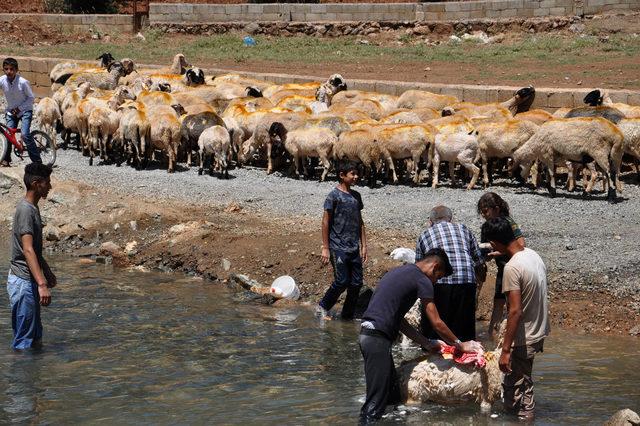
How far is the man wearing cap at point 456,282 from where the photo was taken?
28.3 feet

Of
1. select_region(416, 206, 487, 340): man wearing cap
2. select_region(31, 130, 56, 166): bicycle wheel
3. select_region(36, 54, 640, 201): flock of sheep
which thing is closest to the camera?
select_region(416, 206, 487, 340): man wearing cap

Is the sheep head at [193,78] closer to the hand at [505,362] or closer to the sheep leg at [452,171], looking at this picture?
the sheep leg at [452,171]

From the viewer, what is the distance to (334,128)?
746 inches

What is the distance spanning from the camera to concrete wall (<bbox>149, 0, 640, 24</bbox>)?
33.9 meters

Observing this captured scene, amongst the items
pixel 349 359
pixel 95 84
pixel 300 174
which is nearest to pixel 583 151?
pixel 300 174

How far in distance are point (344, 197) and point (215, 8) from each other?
29.8 m

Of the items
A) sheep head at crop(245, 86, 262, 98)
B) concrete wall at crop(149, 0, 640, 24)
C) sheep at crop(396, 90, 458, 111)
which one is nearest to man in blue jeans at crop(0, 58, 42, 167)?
sheep head at crop(245, 86, 262, 98)

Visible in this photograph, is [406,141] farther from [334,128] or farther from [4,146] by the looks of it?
[4,146]

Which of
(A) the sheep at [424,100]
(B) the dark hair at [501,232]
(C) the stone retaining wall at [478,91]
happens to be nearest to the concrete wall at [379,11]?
(C) the stone retaining wall at [478,91]

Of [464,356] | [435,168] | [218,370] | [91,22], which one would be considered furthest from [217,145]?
[91,22]

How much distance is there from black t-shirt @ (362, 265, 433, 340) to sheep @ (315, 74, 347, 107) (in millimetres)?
14952

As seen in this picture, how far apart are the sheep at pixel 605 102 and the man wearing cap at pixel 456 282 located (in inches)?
418

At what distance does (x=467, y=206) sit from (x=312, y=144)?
359 cm

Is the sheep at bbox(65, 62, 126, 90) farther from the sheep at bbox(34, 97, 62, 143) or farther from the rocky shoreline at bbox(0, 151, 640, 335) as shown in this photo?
the rocky shoreline at bbox(0, 151, 640, 335)
